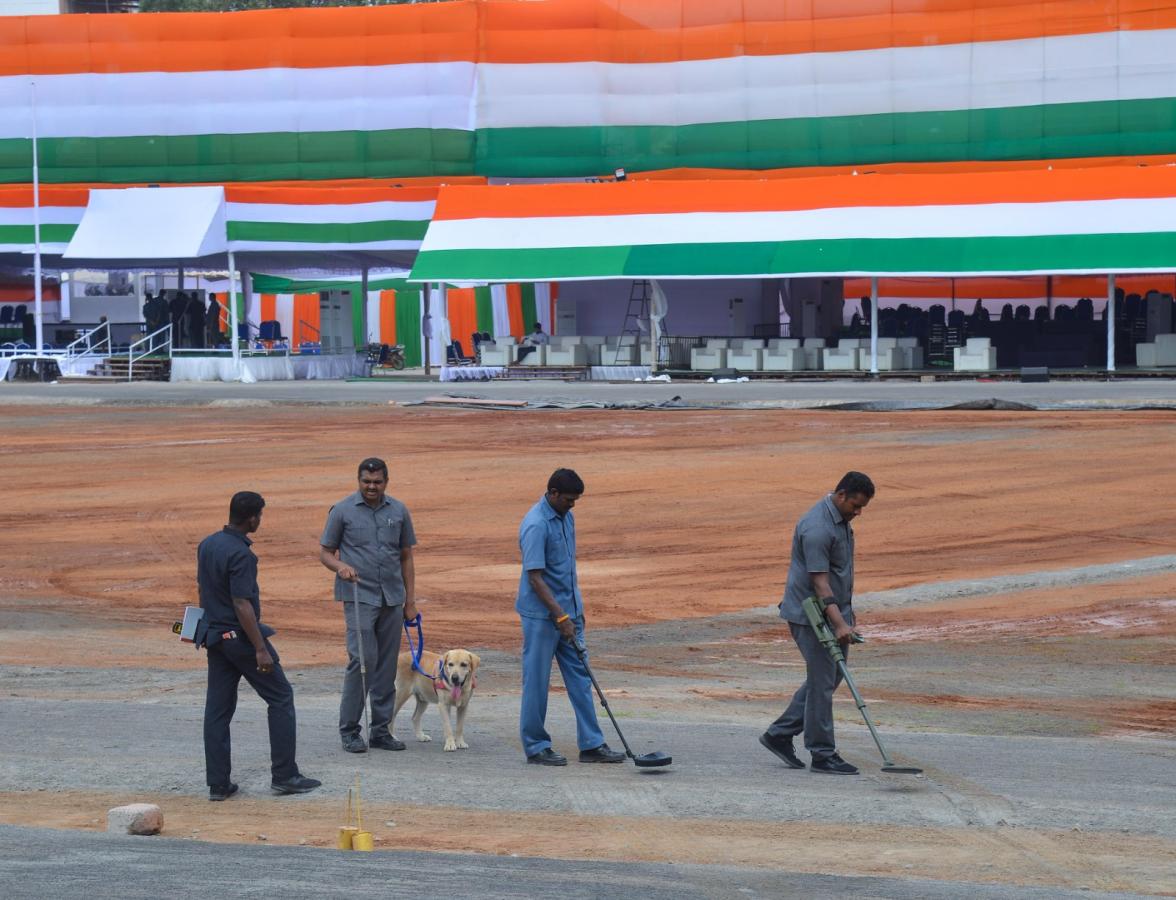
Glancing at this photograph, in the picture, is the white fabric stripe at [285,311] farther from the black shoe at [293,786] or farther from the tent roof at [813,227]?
the black shoe at [293,786]

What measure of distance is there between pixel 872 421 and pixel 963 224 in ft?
47.6

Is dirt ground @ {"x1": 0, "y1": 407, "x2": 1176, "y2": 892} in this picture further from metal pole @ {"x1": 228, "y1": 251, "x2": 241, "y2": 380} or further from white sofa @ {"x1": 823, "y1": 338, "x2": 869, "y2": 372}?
metal pole @ {"x1": 228, "y1": 251, "x2": 241, "y2": 380}

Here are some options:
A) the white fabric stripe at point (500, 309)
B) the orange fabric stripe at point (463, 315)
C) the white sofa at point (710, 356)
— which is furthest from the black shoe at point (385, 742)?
the orange fabric stripe at point (463, 315)

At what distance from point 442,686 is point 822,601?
2.44 meters

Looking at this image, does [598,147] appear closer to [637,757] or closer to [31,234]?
[31,234]

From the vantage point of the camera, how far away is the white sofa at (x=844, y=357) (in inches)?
1836

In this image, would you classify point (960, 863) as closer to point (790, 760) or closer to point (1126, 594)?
point (790, 760)

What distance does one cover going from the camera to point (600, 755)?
1066cm

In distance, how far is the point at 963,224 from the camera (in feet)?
151

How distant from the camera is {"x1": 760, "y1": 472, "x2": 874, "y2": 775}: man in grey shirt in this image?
33.1ft

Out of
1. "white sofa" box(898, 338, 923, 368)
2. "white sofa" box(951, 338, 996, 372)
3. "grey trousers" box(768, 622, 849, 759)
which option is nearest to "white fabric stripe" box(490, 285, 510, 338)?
"white sofa" box(898, 338, 923, 368)

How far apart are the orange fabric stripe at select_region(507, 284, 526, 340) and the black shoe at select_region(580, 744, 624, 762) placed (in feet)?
167

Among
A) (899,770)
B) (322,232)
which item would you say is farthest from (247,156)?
(899,770)

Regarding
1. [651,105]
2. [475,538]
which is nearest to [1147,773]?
[475,538]
